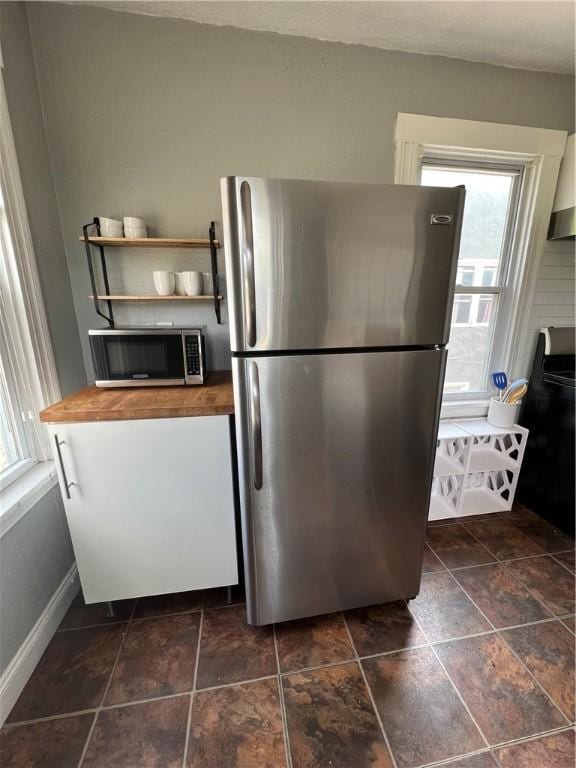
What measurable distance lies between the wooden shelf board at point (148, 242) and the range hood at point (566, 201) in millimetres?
1969

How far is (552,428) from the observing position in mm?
2016

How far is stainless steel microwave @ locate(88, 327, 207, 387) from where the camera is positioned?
141cm

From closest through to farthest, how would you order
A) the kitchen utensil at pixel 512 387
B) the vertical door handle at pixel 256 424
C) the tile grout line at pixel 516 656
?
the vertical door handle at pixel 256 424 < the tile grout line at pixel 516 656 < the kitchen utensil at pixel 512 387

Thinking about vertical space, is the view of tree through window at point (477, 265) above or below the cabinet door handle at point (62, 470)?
above

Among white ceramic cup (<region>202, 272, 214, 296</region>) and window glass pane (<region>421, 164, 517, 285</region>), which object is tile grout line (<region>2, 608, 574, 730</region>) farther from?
window glass pane (<region>421, 164, 517, 285</region>)

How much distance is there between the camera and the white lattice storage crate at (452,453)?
2000mm

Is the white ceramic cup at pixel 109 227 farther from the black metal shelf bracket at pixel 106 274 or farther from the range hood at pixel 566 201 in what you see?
the range hood at pixel 566 201

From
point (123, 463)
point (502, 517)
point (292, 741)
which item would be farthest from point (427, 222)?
point (502, 517)

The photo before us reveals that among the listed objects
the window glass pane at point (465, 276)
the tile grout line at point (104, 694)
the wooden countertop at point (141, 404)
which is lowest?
the tile grout line at point (104, 694)

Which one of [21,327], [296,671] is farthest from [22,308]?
[296,671]

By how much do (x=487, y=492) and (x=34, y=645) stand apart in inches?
101

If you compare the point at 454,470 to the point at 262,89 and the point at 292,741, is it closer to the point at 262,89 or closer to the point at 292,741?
the point at 292,741

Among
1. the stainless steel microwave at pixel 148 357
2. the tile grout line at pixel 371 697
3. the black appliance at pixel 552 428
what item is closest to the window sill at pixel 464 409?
the black appliance at pixel 552 428

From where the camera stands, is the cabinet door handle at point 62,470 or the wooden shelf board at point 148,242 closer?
the cabinet door handle at point 62,470
